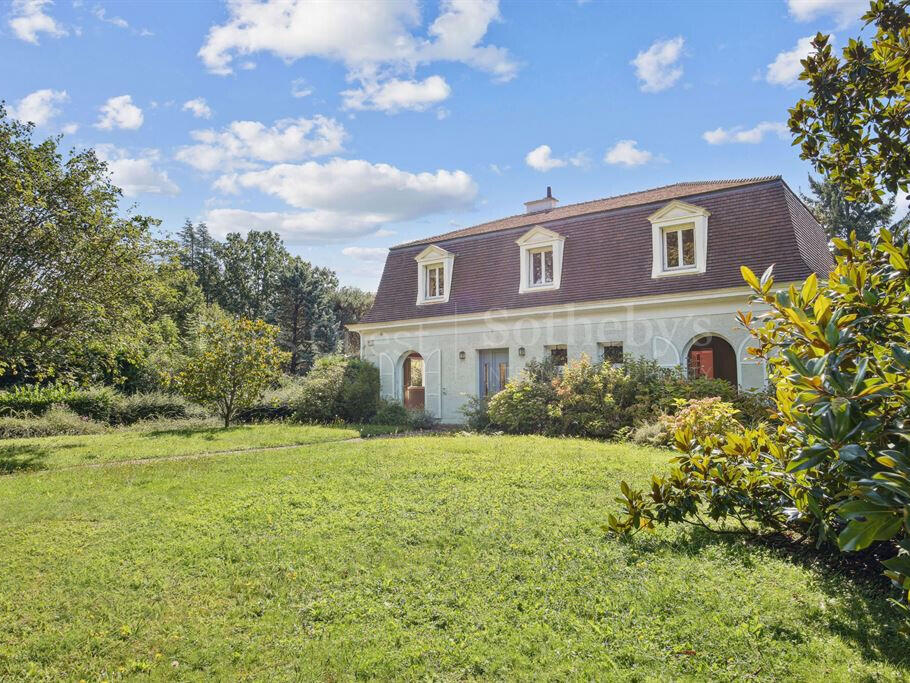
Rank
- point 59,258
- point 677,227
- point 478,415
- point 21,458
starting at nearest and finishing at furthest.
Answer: point 21,458
point 59,258
point 677,227
point 478,415

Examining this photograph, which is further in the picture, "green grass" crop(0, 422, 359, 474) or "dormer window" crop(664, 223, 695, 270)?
"dormer window" crop(664, 223, 695, 270)

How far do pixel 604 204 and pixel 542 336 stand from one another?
16.2ft

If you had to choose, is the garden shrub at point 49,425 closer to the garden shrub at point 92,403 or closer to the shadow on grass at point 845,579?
the garden shrub at point 92,403

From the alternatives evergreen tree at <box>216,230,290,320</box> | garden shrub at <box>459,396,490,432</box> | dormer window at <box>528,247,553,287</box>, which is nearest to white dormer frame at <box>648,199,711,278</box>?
dormer window at <box>528,247,553,287</box>

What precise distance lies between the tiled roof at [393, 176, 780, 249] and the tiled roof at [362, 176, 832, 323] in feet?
0.21

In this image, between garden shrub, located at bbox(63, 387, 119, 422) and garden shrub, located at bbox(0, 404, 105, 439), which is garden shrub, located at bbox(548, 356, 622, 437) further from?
garden shrub, located at bbox(63, 387, 119, 422)

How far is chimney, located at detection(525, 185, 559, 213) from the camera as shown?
68.0 ft

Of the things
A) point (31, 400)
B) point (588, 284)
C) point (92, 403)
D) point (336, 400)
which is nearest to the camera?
point (588, 284)

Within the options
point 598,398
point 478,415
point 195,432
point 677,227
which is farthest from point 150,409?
point 677,227

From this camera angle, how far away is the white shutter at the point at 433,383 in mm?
18531

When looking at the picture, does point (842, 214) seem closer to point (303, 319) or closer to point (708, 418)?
point (708, 418)

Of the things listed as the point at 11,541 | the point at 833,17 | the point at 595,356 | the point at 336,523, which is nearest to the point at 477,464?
the point at 336,523

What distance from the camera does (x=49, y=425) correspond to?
14898 mm

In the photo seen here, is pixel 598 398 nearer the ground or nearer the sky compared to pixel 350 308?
nearer the ground
